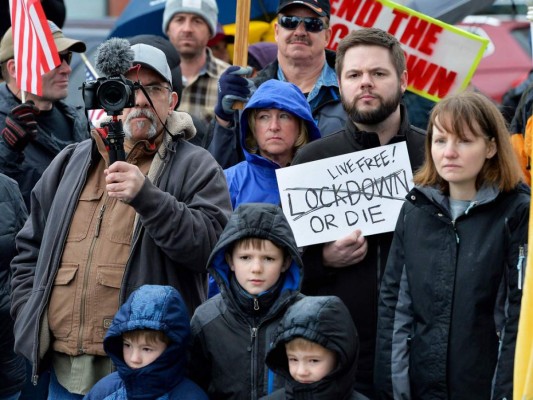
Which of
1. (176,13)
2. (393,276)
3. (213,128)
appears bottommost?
(393,276)

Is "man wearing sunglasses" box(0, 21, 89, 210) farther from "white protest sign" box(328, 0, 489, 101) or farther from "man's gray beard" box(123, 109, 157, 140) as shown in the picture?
"white protest sign" box(328, 0, 489, 101)

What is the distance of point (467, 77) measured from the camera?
7.49 metres

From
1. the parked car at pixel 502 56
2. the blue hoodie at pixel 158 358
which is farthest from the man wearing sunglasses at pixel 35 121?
the parked car at pixel 502 56

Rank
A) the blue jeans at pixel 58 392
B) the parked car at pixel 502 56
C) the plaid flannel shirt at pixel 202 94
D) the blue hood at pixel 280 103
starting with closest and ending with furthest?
the blue jeans at pixel 58 392 < the blue hood at pixel 280 103 < the plaid flannel shirt at pixel 202 94 < the parked car at pixel 502 56

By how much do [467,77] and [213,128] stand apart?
140cm

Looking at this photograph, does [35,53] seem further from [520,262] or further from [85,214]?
A: [520,262]

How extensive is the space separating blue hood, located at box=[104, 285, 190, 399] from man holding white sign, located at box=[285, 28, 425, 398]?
2.47ft

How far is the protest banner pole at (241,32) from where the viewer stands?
7.10 metres

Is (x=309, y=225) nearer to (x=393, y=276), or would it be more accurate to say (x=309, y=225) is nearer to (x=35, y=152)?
(x=393, y=276)

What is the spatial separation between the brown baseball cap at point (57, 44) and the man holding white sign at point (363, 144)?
2024 mm

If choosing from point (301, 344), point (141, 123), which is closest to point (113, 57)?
point (141, 123)

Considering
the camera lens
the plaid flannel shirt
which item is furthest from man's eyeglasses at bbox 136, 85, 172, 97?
the plaid flannel shirt

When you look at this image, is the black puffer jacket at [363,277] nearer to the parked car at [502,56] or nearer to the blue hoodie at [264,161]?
the blue hoodie at [264,161]

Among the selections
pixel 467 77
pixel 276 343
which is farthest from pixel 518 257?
pixel 467 77
